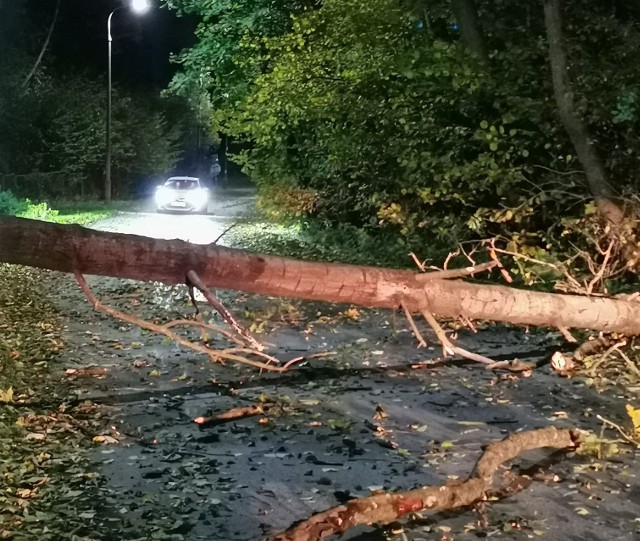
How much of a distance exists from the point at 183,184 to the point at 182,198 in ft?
3.87

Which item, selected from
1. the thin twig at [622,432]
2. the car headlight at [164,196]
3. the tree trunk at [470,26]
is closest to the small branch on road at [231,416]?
the thin twig at [622,432]

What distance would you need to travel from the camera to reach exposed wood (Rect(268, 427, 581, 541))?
4000 millimetres

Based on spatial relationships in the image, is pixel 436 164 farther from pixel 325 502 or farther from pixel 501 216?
pixel 325 502

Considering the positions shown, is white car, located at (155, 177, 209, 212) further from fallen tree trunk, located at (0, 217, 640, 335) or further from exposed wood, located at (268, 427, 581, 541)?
exposed wood, located at (268, 427, 581, 541)

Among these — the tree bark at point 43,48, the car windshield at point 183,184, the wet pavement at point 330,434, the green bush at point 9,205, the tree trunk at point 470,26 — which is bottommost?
the wet pavement at point 330,434

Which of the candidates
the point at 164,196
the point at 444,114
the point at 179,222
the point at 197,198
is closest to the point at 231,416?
the point at 444,114

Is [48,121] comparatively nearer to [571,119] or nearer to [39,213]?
[39,213]

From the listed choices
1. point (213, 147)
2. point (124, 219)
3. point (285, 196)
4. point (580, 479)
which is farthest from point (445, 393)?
point (213, 147)

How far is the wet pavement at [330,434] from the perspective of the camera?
4.30 metres

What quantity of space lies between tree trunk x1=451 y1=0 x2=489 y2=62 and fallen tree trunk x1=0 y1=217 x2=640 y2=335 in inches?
211

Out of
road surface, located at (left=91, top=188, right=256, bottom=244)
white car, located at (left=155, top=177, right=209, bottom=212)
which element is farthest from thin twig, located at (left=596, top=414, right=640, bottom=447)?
white car, located at (left=155, top=177, right=209, bottom=212)

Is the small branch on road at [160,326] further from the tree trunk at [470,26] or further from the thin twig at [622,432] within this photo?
the tree trunk at [470,26]

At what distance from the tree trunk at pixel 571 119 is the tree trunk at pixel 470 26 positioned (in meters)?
1.61

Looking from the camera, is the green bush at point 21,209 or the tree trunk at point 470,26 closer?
the tree trunk at point 470,26
